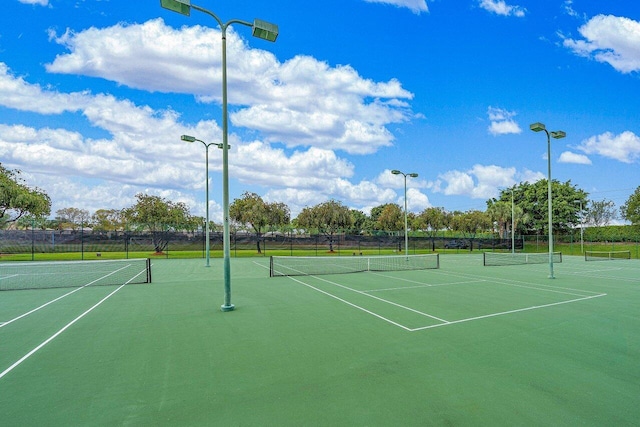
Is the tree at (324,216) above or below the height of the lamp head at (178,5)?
below

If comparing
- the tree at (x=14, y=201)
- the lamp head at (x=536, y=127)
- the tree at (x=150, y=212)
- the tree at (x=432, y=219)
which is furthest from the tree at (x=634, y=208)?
the tree at (x=14, y=201)

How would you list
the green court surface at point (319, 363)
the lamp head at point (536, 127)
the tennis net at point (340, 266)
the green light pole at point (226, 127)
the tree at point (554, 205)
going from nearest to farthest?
the green court surface at point (319, 363) < the green light pole at point (226, 127) < the lamp head at point (536, 127) < the tennis net at point (340, 266) < the tree at point (554, 205)

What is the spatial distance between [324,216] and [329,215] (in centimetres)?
70

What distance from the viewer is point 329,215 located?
161ft

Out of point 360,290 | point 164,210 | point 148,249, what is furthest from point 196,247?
point 360,290

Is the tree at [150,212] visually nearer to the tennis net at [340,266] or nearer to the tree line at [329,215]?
the tree line at [329,215]

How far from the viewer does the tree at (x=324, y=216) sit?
49094mm

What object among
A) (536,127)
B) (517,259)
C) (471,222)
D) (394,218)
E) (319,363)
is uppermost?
(536,127)

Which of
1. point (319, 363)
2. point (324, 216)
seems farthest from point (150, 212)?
point (319, 363)

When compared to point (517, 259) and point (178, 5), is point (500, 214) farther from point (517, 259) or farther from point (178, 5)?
point (178, 5)

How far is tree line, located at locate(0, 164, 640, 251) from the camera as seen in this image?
3656cm

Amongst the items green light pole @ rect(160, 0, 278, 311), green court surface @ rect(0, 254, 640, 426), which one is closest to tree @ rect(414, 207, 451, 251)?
green court surface @ rect(0, 254, 640, 426)

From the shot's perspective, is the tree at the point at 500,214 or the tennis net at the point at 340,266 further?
the tree at the point at 500,214

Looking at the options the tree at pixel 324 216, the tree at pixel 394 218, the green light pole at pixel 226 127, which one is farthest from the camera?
the tree at pixel 394 218
